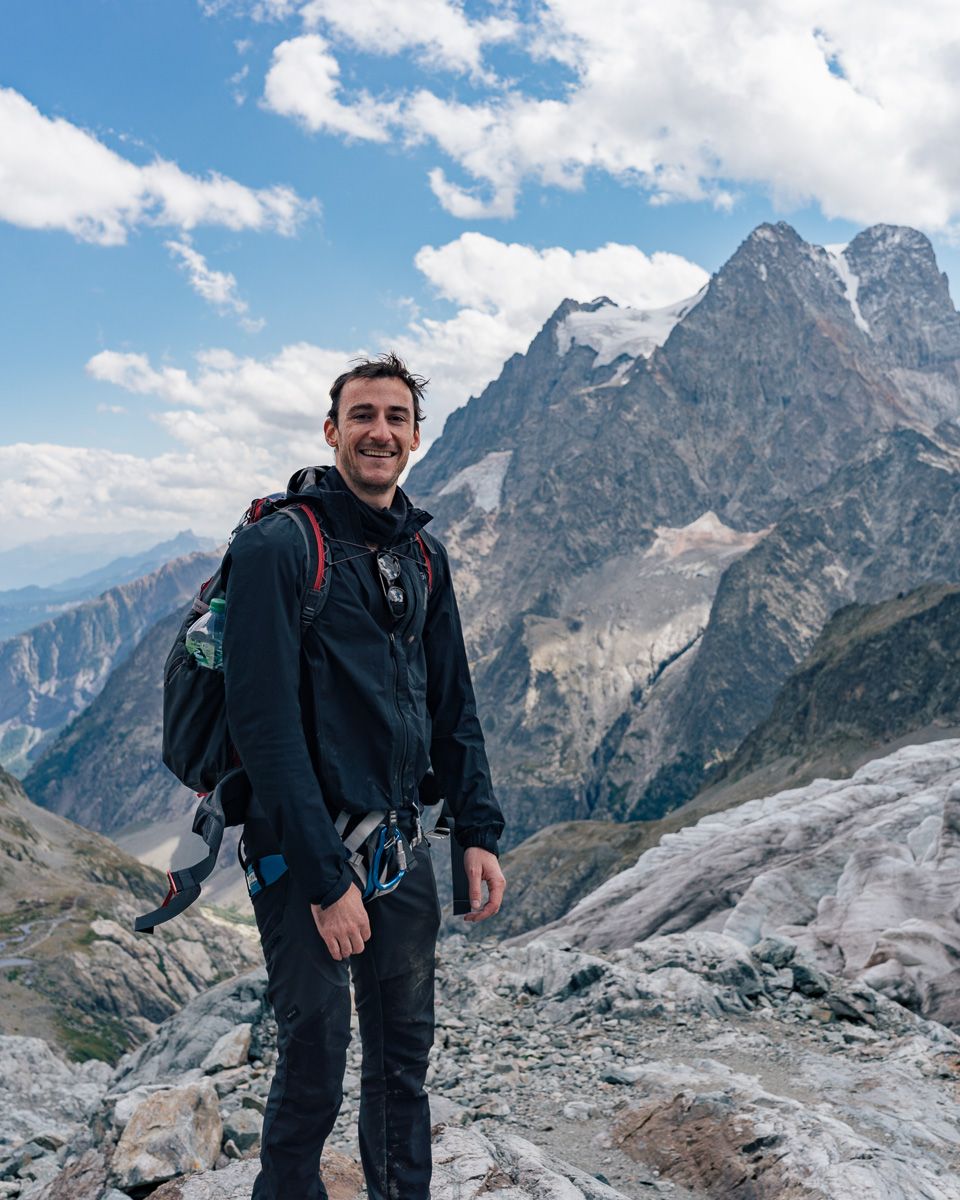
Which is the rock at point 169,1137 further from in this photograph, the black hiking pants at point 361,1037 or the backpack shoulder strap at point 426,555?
the backpack shoulder strap at point 426,555

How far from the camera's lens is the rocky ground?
6695 mm

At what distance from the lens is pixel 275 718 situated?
177 inches

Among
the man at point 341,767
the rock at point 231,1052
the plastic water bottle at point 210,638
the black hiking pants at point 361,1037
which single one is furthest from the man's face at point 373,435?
the rock at point 231,1052

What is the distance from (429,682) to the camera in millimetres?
5945

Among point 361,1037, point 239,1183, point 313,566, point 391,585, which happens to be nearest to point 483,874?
point 361,1037

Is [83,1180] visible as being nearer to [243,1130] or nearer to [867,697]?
[243,1130]

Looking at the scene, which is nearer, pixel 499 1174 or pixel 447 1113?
pixel 499 1174

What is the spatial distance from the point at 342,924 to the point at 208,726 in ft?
4.17

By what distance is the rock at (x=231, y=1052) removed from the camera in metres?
11.1

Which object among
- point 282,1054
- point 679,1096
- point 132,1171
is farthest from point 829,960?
point 282,1054

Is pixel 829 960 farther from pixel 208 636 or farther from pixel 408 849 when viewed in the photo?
pixel 208 636

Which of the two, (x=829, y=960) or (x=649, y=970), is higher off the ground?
(x=649, y=970)

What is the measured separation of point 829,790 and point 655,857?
948 cm

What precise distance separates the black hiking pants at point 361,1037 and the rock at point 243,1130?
355 centimetres
